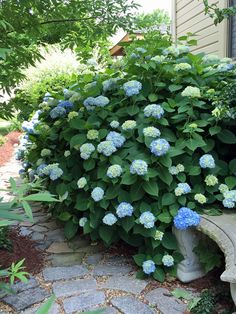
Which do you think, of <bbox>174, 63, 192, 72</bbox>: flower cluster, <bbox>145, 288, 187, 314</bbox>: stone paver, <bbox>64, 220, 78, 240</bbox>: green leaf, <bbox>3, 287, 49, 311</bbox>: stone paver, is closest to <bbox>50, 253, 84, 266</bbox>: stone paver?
<bbox>64, 220, 78, 240</bbox>: green leaf

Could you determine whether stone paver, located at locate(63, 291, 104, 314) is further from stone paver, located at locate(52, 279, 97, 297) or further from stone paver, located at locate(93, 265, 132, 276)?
stone paver, located at locate(93, 265, 132, 276)

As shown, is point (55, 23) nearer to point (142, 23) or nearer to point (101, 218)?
point (142, 23)

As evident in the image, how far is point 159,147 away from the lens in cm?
218

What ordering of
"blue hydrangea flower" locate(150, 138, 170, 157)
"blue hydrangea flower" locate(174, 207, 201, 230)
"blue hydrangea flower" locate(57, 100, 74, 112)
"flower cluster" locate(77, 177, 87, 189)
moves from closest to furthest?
1. "blue hydrangea flower" locate(174, 207, 201, 230)
2. "blue hydrangea flower" locate(150, 138, 170, 157)
3. "flower cluster" locate(77, 177, 87, 189)
4. "blue hydrangea flower" locate(57, 100, 74, 112)

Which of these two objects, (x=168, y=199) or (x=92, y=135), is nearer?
(x=168, y=199)

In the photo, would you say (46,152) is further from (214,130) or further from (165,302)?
(165,302)

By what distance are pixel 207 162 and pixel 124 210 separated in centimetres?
60

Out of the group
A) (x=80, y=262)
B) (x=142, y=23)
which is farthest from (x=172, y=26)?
(x=80, y=262)

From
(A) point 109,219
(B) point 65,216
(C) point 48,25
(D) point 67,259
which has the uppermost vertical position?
(C) point 48,25

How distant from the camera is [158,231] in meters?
2.22

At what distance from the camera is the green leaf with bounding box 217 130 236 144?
7.71 ft

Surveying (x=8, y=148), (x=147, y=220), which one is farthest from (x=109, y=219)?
(x=8, y=148)

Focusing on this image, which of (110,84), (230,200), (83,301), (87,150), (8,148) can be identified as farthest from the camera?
(8,148)

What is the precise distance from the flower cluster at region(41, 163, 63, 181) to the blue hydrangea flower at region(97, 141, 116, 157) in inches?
20.5
